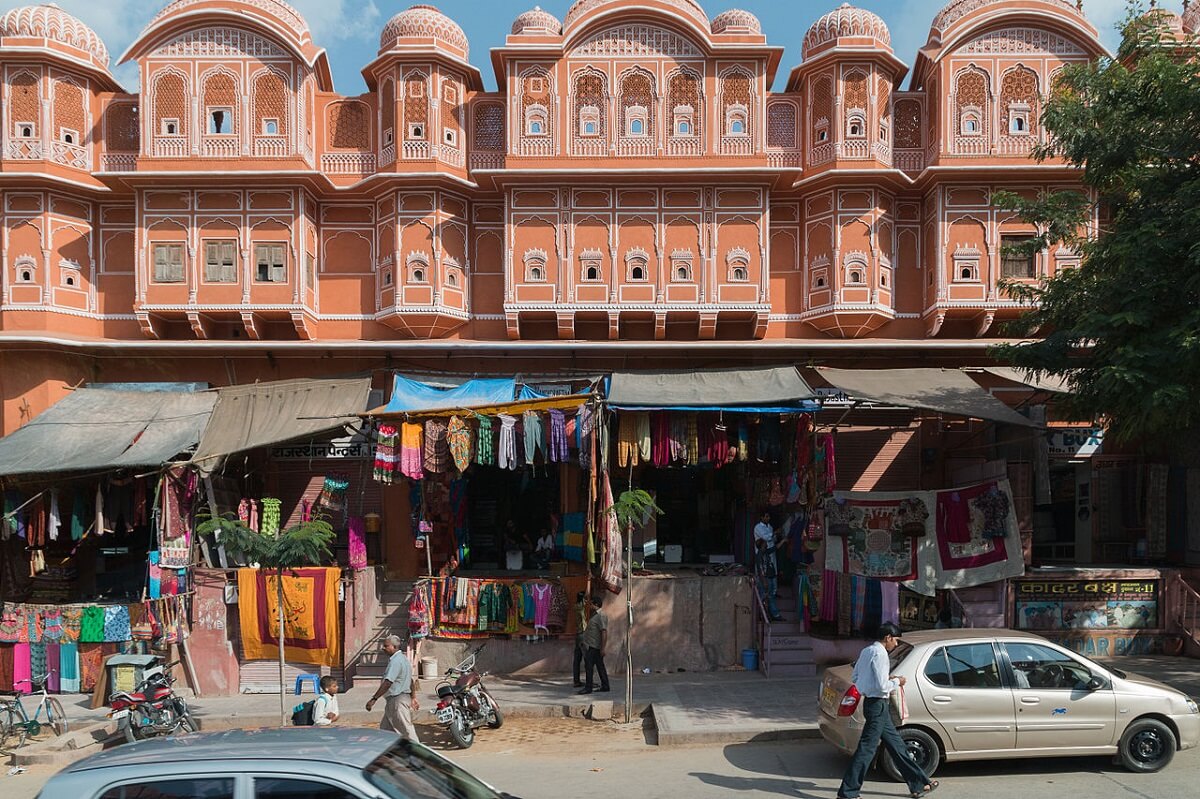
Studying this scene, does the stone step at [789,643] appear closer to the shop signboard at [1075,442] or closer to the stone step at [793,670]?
the stone step at [793,670]

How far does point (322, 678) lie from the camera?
565 inches

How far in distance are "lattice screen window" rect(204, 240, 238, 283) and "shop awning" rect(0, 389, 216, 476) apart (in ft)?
8.54

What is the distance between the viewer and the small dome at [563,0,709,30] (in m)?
18.3

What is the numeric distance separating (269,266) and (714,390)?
1002 centimetres

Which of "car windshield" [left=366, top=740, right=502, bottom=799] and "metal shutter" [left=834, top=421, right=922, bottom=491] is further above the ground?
"metal shutter" [left=834, top=421, right=922, bottom=491]

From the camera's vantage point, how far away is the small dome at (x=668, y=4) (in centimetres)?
1830

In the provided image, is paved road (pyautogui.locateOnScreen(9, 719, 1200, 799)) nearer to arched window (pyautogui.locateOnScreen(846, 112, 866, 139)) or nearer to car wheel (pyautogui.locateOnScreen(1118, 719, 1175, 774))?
car wheel (pyautogui.locateOnScreen(1118, 719, 1175, 774))

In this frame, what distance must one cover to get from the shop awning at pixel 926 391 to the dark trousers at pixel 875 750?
697 centimetres

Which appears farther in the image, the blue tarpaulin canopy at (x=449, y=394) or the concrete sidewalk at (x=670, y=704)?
the blue tarpaulin canopy at (x=449, y=394)

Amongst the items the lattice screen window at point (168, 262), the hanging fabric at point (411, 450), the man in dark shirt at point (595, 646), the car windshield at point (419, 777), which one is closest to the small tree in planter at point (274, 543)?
the hanging fabric at point (411, 450)

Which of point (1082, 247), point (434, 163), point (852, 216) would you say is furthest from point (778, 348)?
point (434, 163)

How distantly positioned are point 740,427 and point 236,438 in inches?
349

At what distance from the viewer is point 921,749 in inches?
337

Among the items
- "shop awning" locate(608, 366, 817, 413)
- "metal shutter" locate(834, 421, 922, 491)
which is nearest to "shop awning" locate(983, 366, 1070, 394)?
"metal shutter" locate(834, 421, 922, 491)
